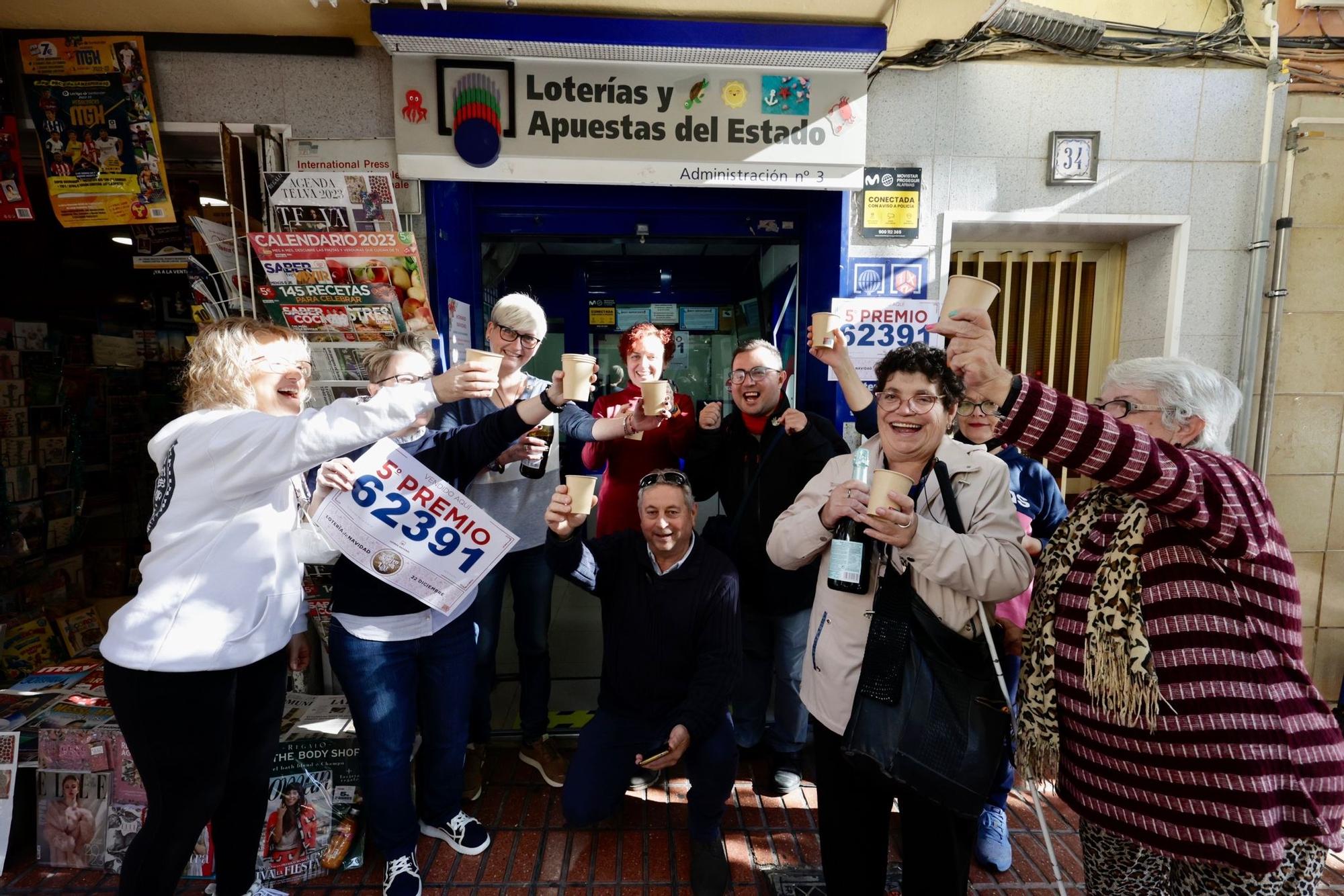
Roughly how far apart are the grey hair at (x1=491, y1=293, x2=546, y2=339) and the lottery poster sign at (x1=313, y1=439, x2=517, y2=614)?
765mm

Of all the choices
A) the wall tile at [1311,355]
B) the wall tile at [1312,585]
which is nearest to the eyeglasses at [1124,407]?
the wall tile at [1311,355]

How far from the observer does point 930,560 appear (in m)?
1.59

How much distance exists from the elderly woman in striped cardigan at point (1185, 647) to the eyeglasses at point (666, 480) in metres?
1.22

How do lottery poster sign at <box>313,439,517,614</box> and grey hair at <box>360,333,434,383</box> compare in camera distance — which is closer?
lottery poster sign at <box>313,439,517,614</box>

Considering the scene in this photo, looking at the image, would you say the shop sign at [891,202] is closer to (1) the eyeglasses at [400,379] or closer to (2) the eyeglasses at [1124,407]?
(2) the eyeglasses at [1124,407]

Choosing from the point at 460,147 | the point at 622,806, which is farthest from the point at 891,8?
the point at 622,806

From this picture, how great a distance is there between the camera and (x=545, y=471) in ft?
9.27

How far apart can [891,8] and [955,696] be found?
288cm

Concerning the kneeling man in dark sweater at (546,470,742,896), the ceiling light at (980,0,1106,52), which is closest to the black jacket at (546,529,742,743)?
the kneeling man in dark sweater at (546,470,742,896)

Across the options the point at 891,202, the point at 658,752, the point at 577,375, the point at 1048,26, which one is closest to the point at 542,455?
the point at 577,375

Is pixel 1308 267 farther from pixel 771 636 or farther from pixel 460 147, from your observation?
pixel 460 147

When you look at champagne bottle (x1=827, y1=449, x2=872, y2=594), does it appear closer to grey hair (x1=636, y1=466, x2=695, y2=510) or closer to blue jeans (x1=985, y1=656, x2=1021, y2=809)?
grey hair (x1=636, y1=466, x2=695, y2=510)

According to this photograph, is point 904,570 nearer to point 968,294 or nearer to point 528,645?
point 968,294

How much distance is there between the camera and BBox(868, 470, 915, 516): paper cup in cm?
156
